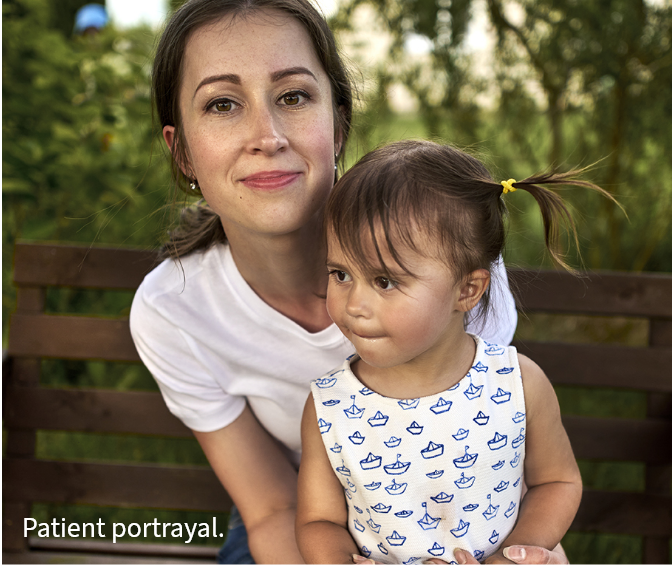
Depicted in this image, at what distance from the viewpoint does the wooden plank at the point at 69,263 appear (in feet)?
6.83

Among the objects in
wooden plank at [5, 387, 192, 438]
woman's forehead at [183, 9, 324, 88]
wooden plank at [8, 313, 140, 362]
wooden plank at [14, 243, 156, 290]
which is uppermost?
woman's forehead at [183, 9, 324, 88]

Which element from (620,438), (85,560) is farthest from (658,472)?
(85,560)

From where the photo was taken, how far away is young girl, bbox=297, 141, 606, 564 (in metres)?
1.27

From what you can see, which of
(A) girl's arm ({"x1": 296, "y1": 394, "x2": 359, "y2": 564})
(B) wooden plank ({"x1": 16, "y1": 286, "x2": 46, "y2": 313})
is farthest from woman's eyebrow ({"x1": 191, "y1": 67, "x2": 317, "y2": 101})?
(B) wooden plank ({"x1": 16, "y1": 286, "x2": 46, "y2": 313})

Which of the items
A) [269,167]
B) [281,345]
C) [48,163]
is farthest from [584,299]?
[48,163]

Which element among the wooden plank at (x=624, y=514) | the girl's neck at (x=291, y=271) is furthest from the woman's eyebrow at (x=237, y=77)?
the wooden plank at (x=624, y=514)

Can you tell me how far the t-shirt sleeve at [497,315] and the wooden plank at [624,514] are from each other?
76 cm

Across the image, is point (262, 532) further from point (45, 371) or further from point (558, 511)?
point (45, 371)

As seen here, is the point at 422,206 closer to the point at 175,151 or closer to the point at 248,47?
the point at 248,47

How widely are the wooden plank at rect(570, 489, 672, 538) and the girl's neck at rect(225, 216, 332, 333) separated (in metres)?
1.09

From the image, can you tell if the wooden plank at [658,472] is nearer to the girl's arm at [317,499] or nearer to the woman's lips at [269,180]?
the girl's arm at [317,499]

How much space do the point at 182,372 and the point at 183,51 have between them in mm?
804

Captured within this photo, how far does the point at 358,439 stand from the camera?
1397mm

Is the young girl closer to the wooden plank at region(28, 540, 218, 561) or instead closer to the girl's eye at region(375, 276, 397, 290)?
the girl's eye at region(375, 276, 397, 290)
